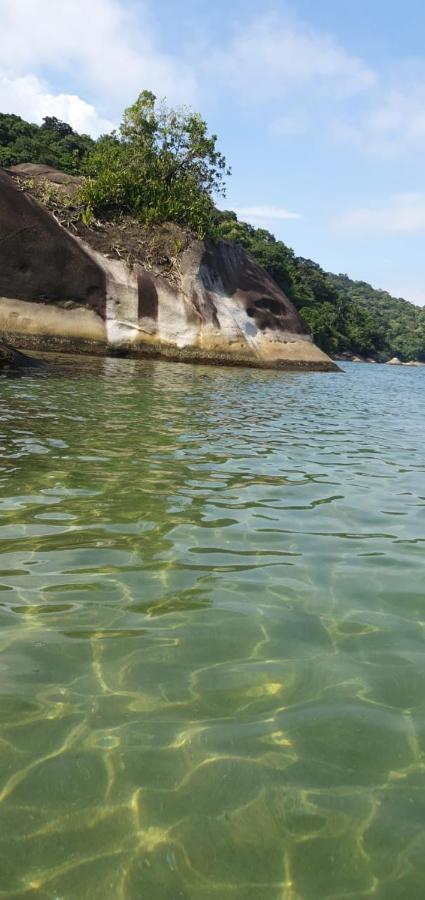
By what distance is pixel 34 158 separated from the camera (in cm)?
5566

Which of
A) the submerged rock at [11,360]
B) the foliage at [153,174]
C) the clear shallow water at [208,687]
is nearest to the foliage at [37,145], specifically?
the foliage at [153,174]

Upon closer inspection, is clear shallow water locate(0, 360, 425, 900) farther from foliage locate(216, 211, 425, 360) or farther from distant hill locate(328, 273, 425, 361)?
distant hill locate(328, 273, 425, 361)

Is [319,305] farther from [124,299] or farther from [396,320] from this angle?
[124,299]

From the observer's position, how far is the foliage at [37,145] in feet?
174

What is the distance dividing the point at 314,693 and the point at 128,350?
61.5 ft

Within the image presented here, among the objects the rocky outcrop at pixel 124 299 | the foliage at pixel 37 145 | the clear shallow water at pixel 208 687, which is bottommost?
the clear shallow water at pixel 208 687

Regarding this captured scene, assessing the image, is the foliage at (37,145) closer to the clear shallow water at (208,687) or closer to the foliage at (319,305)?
the foliage at (319,305)

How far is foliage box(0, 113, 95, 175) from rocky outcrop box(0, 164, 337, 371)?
33847mm

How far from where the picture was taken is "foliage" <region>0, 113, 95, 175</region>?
53.2 meters

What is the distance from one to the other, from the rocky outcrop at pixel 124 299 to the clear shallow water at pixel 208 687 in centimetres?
1406

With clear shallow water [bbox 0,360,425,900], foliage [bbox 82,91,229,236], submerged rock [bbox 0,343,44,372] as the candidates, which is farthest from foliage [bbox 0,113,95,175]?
clear shallow water [bbox 0,360,425,900]

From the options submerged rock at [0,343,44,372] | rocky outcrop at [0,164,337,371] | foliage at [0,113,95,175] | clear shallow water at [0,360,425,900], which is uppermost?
foliage at [0,113,95,175]

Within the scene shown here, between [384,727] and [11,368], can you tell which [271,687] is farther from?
[11,368]

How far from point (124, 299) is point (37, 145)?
4704 cm
